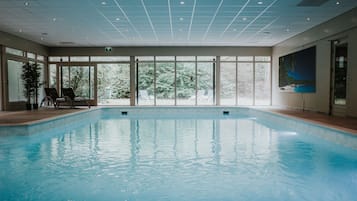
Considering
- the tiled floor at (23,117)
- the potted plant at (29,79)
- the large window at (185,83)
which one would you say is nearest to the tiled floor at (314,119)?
the tiled floor at (23,117)

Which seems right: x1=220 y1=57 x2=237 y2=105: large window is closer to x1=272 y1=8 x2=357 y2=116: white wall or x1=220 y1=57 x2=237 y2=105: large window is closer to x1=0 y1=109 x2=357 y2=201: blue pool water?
x1=272 y1=8 x2=357 y2=116: white wall

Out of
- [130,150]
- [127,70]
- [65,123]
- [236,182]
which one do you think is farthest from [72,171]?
[127,70]

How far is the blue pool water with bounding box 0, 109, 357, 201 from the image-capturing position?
130 inches

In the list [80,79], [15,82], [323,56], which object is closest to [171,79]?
[80,79]

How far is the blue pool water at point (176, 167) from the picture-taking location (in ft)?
10.9

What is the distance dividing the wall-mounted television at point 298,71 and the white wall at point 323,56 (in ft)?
0.64

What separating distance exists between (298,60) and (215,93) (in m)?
4.52

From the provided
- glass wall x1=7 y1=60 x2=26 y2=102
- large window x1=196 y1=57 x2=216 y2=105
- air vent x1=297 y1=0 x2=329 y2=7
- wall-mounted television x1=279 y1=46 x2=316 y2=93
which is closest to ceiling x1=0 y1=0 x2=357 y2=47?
air vent x1=297 y1=0 x2=329 y2=7

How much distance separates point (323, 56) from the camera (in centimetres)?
979

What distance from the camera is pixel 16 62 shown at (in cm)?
1201

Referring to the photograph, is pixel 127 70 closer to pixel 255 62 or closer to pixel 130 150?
pixel 255 62

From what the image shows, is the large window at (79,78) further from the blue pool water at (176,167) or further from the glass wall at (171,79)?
the blue pool water at (176,167)

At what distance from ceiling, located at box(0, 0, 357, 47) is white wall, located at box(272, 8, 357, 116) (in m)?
0.31

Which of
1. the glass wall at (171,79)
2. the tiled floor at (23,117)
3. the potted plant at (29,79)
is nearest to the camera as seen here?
the tiled floor at (23,117)
